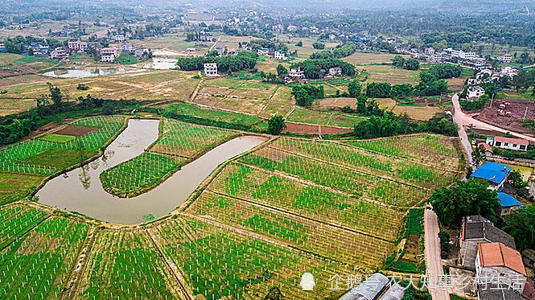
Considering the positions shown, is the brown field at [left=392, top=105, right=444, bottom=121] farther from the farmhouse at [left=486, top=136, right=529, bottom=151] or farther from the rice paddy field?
the farmhouse at [left=486, top=136, right=529, bottom=151]

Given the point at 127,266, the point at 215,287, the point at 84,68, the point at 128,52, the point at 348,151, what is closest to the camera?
the point at 215,287

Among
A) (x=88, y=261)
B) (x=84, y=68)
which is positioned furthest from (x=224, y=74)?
(x=88, y=261)

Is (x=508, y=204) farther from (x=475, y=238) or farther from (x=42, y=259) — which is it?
(x=42, y=259)

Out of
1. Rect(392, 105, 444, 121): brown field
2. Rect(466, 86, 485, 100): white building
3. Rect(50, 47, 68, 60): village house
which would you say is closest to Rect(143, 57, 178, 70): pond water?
Rect(50, 47, 68, 60): village house

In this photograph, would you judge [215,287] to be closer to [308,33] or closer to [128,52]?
[128,52]

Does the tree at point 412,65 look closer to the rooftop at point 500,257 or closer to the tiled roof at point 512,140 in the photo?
the tiled roof at point 512,140

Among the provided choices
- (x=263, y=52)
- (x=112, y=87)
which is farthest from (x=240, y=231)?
(x=263, y=52)

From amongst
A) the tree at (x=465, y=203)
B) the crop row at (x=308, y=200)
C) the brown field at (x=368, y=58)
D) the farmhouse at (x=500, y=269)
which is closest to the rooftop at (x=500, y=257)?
the farmhouse at (x=500, y=269)
